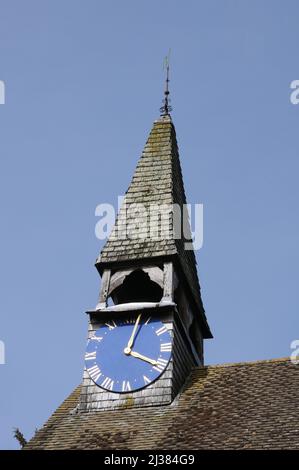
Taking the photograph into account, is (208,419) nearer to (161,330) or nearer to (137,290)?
(161,330)

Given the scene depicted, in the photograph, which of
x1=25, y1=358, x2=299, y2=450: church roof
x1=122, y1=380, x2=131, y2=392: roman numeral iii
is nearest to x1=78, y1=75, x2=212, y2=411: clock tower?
x1=122, y1=380, x2=131, y2=392: roman numeral iii

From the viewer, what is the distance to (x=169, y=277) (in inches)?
937

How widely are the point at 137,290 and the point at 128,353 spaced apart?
2.90 m

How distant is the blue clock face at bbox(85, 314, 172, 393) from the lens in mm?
22375

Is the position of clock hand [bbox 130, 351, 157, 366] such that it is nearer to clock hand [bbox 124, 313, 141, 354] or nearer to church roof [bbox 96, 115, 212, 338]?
clock hand [bbox 124, 313, 141, 354]

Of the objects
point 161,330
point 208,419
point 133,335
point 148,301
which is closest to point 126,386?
point 133,335

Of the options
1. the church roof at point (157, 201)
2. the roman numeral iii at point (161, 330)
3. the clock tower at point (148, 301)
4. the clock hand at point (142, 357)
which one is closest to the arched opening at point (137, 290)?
the clock tower at point (148, 301)

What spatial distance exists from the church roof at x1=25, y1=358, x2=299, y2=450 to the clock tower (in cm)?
45

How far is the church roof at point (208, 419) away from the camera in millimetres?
19562
